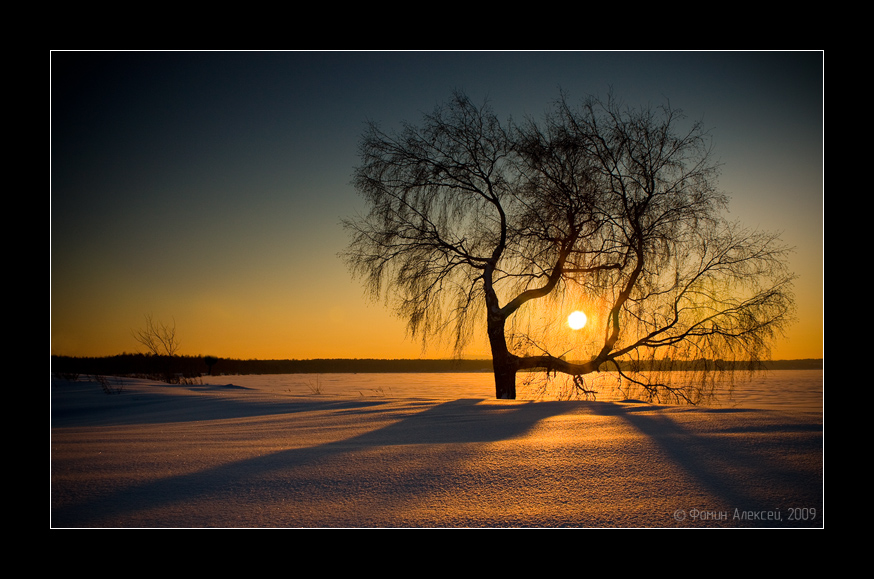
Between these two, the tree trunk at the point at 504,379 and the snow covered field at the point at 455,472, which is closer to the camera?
the snow covered field at the point at 455,472

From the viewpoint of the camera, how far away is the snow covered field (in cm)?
211

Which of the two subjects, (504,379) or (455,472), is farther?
(504,379)

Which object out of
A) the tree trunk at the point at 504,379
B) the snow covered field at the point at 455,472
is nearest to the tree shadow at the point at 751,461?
the snow covered field at the point at 455,472

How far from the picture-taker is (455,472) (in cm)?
257

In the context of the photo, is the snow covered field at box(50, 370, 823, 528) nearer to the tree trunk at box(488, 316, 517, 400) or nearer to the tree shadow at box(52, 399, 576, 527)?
the tree shadow at box(52, 399, 576, 527)

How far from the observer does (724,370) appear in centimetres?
800

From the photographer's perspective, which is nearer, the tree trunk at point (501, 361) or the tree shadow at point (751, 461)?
the tree shadow at point (751, 461)

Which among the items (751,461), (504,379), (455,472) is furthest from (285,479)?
(504,379)

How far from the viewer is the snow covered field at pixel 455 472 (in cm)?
211

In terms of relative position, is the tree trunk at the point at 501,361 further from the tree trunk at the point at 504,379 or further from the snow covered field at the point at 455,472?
the snow covered field at the point at 455,472

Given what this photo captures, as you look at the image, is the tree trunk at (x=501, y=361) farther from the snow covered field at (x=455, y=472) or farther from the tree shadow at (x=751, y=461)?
the tree shadow at (x=751, y=461)

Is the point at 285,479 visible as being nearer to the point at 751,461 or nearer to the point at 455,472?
the point at 455,472

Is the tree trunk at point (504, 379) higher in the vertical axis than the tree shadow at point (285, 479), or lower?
lower

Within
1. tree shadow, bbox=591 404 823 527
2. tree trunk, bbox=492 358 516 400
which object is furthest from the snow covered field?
tree trunk, bbox=492 358 516 400
